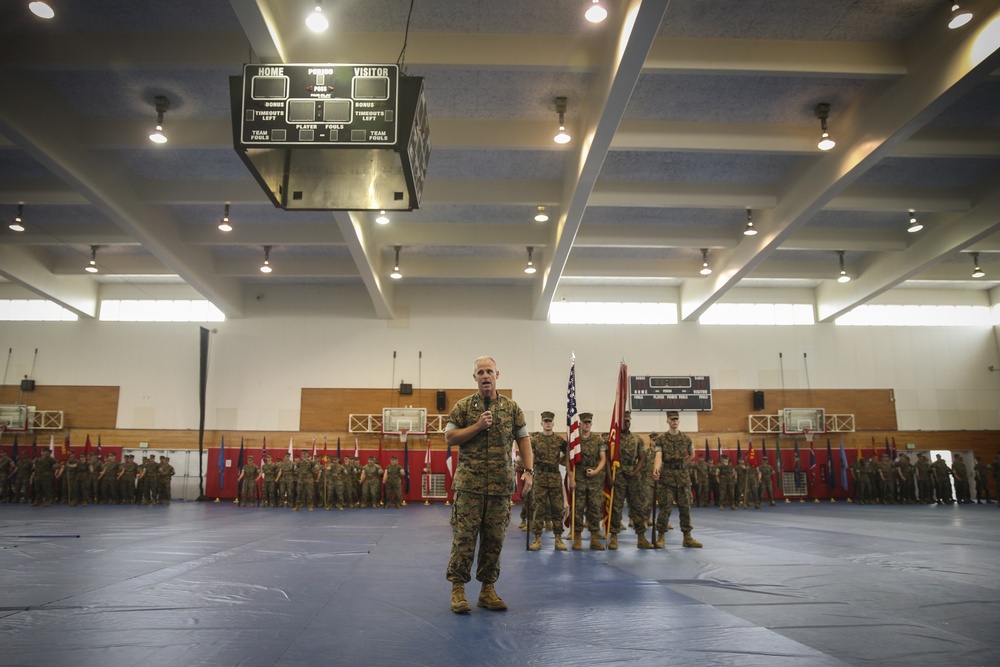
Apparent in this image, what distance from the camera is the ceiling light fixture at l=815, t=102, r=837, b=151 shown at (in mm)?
11883

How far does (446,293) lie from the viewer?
898 inches

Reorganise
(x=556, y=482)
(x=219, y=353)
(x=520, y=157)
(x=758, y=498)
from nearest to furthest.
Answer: (x=556, y=482) → (x=520, y=157) → (x=758, y=498) → (x=219, y=353)

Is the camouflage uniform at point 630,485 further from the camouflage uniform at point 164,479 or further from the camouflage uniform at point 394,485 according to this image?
the camouflage uniform at point 164,479

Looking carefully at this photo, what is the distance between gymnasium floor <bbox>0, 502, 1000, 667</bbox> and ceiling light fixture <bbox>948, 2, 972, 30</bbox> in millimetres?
7529

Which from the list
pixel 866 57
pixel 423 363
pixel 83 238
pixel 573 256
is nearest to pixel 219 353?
pixel 83 238

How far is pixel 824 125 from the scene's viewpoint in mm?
12102

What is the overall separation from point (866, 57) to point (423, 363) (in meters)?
16.0

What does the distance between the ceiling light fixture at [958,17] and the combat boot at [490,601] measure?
10102 millimetres

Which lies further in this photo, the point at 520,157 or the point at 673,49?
the point at 520,157

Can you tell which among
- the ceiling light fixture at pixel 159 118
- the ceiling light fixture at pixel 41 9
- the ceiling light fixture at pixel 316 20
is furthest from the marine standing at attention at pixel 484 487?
the ceiling light fixture at pixel 159 118

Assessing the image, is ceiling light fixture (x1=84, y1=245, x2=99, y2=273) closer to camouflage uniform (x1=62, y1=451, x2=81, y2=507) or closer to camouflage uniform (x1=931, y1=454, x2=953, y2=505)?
camouflage uniform (x1=62, y1=451, x2=81, y2=507)

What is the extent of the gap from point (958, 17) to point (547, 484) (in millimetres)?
9151

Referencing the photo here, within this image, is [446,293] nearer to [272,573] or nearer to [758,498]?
[758,498]

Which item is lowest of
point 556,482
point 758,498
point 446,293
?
point 758,498
